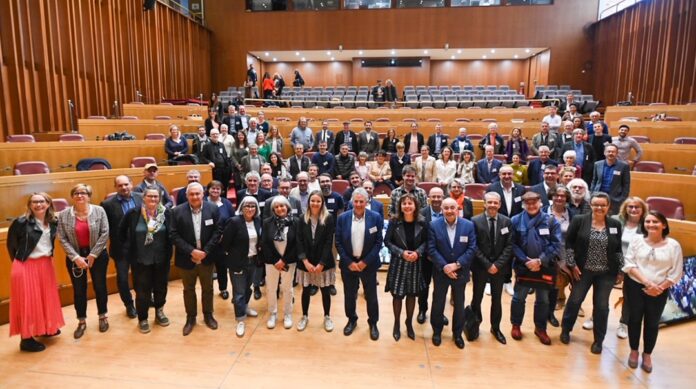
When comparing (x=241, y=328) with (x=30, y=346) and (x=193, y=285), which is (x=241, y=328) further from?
(x=30, y=346)

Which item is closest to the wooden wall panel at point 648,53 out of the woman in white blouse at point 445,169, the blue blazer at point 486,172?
the blue blazer at point 486,172

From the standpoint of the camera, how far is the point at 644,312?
2.67 metres

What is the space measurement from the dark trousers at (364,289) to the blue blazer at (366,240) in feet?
0.18

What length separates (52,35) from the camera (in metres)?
7.62

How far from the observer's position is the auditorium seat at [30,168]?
4.75m

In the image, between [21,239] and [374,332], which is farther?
[374,332]

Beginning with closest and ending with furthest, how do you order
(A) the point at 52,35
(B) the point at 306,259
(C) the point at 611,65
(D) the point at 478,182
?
(B) the point at 306,259, (D) the point at 478,182, (A) the point at 52,35, (C) the point at 611,65

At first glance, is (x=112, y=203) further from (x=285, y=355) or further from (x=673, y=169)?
(x=673, y=169)

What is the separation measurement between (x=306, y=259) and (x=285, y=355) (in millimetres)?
717

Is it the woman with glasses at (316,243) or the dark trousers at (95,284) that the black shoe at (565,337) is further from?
the dark trousers at (95,284)

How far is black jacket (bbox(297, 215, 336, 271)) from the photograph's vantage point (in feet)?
10.4

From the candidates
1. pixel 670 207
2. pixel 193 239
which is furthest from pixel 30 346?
pixel 670 207

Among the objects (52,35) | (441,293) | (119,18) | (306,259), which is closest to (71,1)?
(52,35)

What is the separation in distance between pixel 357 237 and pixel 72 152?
14.8 feet
